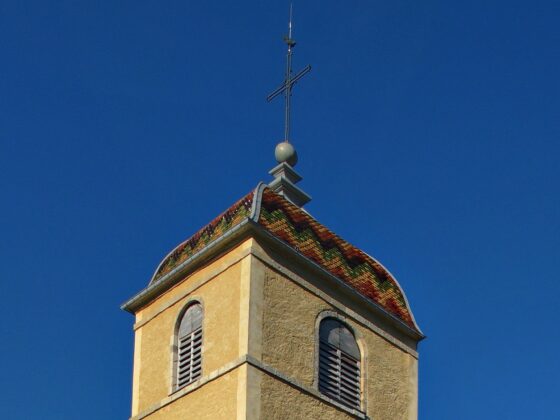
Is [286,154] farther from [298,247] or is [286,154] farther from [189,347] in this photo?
[189,347]

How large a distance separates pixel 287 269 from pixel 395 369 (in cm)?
283

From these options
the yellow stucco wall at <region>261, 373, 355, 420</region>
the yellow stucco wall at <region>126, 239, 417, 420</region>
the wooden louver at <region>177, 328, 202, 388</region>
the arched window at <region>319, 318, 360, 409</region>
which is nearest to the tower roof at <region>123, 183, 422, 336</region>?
the yellow stucco wall at <region>126, 239, 417, 420</region>

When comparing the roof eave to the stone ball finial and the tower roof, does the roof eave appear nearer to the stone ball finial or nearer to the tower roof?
the tower roof

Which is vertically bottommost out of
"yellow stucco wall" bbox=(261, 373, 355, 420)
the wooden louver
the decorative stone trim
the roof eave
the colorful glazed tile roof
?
"yellow stucco wall" bbox=(261, 373, 355, 420)

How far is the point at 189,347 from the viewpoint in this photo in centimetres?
2094

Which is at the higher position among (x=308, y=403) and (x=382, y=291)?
(x=382, y=291)

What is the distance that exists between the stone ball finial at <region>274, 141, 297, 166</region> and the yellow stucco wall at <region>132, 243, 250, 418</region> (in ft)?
12.3

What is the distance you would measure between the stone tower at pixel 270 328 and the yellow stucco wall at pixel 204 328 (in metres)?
0.02

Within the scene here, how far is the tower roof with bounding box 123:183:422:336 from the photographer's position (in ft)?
69.2

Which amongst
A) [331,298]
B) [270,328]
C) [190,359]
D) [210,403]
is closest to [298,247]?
[331,298]

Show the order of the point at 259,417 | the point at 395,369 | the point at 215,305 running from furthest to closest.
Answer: the point at 395,369, the point at 215,305, the point at 259,417

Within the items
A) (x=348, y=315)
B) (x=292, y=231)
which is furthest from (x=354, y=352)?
(x=292, y=231)

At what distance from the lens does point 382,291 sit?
22.8m

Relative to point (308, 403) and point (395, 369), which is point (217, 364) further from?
point (395, 369)
